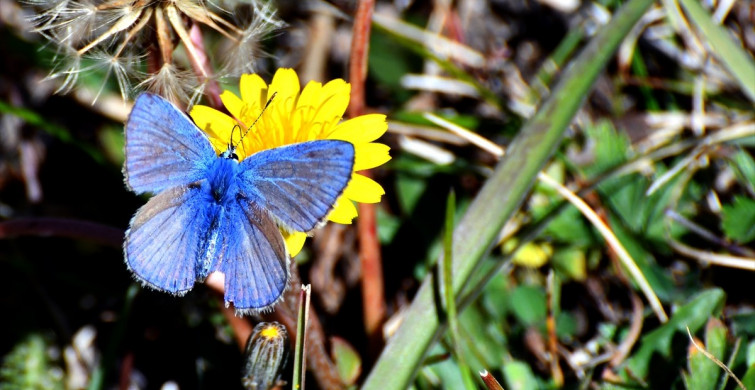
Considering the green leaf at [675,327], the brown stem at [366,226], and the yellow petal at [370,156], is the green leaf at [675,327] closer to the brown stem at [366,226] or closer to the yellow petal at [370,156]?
the brown stem at [366,226]

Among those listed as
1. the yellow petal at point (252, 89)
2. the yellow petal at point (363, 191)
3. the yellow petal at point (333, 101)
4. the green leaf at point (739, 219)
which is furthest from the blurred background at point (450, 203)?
the yellow petal at point (363, 191)

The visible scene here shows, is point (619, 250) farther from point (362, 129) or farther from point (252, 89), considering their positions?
point (252, 89)

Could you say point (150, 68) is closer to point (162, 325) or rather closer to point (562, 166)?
point (162, 325)

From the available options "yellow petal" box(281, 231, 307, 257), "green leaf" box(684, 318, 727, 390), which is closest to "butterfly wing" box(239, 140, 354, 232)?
"yellow petal" box(281, 231, 307, 257)

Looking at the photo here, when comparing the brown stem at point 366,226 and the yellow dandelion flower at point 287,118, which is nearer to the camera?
the yellow dandelion flower at point 287,118

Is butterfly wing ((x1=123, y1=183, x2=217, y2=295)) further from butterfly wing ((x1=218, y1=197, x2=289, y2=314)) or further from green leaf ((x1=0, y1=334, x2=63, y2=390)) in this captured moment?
green leaf ((x1=0, y1=334, x2=63, y2=390))

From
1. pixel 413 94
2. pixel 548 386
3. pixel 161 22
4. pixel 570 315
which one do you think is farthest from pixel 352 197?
pixel 413 94
